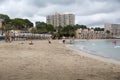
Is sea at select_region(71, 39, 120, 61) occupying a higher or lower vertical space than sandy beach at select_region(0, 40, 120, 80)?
lower

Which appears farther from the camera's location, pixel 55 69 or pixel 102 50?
pixel 102 50

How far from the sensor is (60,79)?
866 centimetres

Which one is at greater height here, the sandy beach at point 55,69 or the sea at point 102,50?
the sandy beach at point 55,69

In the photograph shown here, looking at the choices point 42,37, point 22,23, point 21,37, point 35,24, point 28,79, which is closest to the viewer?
point 28,79

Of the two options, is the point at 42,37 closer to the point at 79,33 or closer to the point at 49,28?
the point at 49,28

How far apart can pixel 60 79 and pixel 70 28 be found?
178m

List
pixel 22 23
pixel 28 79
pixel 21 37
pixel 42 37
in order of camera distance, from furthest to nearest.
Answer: pixel 22 23, pixel 42 37, pixel 21 37, pixel 28 79

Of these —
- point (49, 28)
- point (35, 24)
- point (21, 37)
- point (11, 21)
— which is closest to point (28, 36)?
point (21, 37)

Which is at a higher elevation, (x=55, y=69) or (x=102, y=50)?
(x=55, y=69)

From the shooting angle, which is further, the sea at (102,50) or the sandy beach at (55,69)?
the sea at (102,50)

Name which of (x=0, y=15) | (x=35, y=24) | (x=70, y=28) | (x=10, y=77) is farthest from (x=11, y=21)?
(x=10, y=77)

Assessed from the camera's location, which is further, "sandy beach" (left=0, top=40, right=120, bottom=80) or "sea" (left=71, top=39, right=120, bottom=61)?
"sea" (left=71, top=39, right=120, bottom=61)

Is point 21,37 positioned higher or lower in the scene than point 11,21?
lower

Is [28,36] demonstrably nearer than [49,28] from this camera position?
Yes
